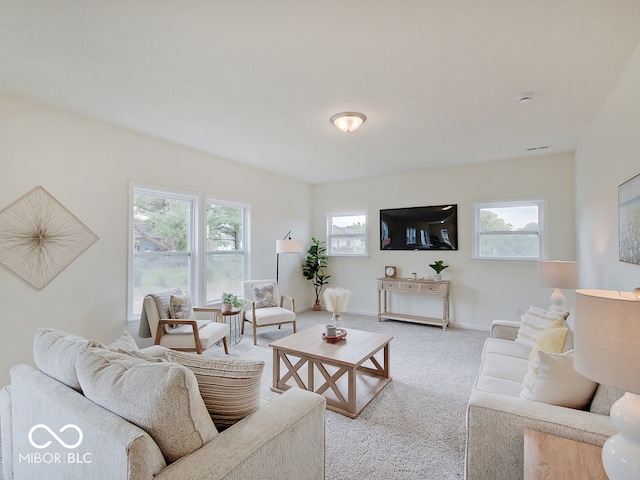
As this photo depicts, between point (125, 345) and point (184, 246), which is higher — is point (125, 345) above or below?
below

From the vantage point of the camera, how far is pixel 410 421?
2.37 m

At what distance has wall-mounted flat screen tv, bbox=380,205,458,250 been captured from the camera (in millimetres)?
5195

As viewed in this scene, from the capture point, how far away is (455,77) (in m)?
2.39

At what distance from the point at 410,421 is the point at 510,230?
367 cm

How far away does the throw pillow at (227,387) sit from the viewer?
1280mm

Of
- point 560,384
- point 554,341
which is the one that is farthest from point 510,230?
point 560,384

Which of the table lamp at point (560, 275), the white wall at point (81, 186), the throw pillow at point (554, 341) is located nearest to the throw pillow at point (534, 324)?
the table lamp at point (560, 275)

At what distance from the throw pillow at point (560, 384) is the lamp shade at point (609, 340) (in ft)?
2.13

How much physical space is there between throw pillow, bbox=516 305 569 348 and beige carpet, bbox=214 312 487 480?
680mm

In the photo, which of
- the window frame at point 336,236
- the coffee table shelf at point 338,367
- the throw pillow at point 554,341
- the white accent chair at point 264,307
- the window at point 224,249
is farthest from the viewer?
the window frame at point 336,236

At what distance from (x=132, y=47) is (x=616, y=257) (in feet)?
12.9

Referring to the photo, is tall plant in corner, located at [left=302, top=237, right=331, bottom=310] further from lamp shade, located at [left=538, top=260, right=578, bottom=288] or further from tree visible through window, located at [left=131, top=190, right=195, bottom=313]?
lamp shade, located at [left=538, top=260, right=578, bottom=288]

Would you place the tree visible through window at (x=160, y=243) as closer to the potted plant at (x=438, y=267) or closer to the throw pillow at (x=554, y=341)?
the potted plant at (x=438, y=267)

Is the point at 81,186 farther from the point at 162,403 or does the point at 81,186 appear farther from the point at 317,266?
the point at 317,266
